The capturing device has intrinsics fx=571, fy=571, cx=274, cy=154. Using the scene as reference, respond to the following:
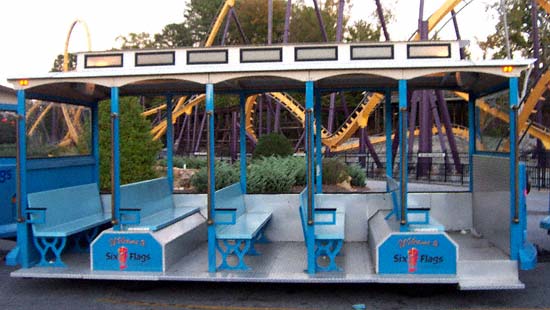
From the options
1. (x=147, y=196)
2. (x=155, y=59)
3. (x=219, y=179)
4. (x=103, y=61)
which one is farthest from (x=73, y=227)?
(x=219, y=179)

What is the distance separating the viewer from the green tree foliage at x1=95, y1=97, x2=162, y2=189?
1828cm

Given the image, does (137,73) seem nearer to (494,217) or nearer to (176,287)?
(176,287)

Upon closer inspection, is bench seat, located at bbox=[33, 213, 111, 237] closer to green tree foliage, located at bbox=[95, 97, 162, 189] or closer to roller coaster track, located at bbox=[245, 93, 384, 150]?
green tree foliage, located at bbox=[95, 97, 162, 189]

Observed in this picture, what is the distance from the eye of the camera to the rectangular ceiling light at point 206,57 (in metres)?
6.88

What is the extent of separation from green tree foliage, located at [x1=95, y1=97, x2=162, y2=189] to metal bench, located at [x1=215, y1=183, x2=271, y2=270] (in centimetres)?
1040

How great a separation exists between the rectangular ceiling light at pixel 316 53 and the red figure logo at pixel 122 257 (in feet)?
9.89

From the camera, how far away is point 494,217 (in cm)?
742

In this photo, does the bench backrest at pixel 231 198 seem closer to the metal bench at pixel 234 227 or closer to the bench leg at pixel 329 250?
the metal bench at pixel 234 227

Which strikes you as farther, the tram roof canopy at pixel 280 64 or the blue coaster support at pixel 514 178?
the tram roof canopy at pixel 280 64

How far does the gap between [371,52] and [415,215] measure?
2.17m

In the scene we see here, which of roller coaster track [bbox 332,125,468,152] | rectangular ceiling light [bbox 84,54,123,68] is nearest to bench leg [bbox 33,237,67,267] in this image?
rectangular ceiling light [bbox 84,54,123,68]

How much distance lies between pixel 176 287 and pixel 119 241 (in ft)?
3.49

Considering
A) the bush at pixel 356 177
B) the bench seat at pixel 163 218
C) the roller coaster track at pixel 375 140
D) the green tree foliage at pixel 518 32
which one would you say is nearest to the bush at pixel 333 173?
the bush at pixel 356 177

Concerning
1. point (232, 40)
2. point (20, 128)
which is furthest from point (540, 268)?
point (232, 40)
